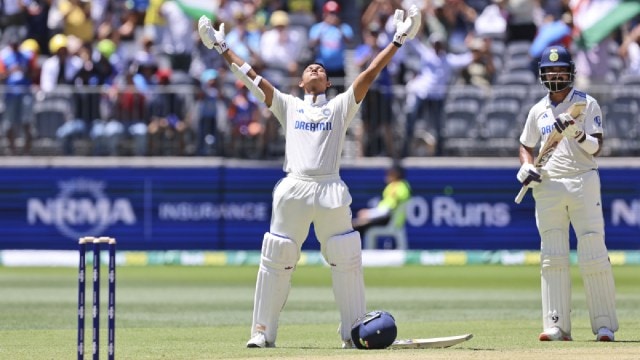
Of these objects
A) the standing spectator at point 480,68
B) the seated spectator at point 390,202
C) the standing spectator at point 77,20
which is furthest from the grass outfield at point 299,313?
the standing spectator at point 77,20

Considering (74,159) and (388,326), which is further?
(74,159)

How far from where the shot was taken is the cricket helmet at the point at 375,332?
35.4 ft

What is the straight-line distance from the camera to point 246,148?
925 inches

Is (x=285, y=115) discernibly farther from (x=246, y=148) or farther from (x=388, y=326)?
(x=246, y=148)

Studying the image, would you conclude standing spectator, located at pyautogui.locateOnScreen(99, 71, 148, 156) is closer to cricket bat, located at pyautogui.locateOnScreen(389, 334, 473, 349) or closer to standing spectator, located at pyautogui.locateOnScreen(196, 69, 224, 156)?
standing spectator, located at pyautogui.locateOnScreen(196, 69, 224, 156)

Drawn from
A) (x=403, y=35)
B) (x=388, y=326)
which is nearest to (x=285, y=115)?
(x=403, y=35)

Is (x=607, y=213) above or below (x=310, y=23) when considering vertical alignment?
below

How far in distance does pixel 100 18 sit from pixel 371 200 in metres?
5.82

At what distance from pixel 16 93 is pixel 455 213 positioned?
7.16 meters

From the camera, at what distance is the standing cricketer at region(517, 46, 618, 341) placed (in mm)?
11570

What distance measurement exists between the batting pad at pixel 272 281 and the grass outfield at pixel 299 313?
250 mm

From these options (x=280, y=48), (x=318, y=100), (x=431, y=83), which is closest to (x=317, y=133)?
(x=318, y=100)

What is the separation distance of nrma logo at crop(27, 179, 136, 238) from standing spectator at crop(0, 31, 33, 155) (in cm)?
93

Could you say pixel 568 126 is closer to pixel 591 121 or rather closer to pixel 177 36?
pixel 591 121
